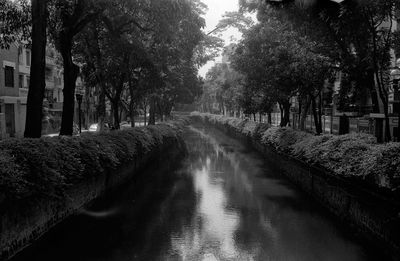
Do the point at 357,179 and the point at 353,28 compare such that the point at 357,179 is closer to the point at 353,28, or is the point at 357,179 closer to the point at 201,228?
the point at 201,228

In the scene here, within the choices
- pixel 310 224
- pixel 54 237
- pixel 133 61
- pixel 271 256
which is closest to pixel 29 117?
pixel 54 237

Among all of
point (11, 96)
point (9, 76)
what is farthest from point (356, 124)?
point (9, 76)

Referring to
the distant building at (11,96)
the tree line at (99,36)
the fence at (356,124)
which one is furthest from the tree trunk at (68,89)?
the distant building at (11,96)

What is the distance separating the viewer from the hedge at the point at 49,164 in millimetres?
6945

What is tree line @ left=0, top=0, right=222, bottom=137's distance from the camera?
34.6 ft

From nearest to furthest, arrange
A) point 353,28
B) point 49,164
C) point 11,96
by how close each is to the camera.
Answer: point 49,164
point 353,28
point 11,96

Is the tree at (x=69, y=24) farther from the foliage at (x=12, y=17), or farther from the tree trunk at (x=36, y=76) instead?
the tree trunk at (x=36, y=76)

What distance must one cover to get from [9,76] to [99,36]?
17.7 m

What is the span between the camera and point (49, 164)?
28.2 ft

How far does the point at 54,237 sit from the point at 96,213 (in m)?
2.42

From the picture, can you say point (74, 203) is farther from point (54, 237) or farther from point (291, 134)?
point (291, 134)

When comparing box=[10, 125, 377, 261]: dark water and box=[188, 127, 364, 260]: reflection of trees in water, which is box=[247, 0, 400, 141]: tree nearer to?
box=[188, 127, 364, 260]: reflection of trees in water

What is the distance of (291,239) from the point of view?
930 cm

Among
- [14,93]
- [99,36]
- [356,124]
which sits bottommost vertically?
[356,124]
